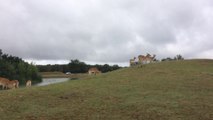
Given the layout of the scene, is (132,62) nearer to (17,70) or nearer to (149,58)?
(149,58)

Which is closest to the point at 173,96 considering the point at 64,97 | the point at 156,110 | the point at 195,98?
the point at 195,98

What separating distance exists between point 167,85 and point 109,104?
733 centimetres

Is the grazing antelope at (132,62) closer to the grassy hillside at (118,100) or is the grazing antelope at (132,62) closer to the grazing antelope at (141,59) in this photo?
the grazing antelope at (141,59)

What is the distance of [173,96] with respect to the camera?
22062 mm

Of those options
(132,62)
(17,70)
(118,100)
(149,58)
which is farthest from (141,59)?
(17,70)

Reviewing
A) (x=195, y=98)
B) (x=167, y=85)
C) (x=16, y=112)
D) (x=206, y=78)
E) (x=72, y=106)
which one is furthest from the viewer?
(x=206, y=78)

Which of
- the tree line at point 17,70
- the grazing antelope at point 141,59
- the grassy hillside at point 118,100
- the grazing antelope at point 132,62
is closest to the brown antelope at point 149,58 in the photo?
the grazing antelope at point 141,59

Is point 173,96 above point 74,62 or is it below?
below

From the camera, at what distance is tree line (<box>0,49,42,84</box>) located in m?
68.4

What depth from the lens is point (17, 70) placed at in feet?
244

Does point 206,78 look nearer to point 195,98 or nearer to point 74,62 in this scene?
point 195,98

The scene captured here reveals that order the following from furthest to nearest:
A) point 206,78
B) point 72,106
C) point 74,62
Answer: point 74,62 < point 206,78 < point 72,106

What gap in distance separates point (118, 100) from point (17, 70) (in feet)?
184

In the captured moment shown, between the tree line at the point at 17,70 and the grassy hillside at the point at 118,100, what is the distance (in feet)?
131
